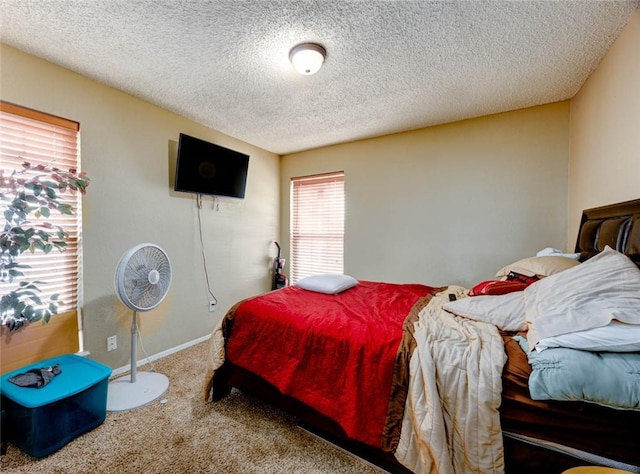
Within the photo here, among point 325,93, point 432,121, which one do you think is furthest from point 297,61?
point 432,121

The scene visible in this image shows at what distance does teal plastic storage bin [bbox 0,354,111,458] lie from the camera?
4.85 ft

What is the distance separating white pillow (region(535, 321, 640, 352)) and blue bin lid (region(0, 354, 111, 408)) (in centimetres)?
246

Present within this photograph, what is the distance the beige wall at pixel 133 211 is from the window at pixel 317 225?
87 centimetres

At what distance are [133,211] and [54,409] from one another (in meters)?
1.59

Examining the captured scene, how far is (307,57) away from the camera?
1.82 meters

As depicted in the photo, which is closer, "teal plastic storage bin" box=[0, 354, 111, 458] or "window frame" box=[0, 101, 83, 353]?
"teal plastic storage bin" box=[0, 354, 111, 458]

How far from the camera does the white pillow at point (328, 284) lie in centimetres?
242

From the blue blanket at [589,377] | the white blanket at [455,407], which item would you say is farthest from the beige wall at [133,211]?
the blue blanket at [589,377]

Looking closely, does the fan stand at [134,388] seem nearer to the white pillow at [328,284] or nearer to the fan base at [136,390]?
the fan base at [136,390]

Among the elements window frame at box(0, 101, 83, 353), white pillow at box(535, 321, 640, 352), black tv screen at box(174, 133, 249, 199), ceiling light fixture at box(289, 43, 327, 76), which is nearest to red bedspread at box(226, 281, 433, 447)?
white pillow at box(535, 321, 640, 352)

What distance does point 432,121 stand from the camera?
3004 mm

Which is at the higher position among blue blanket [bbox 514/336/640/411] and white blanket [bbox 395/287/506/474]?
blue blanket [bbox 514/336/640/411]

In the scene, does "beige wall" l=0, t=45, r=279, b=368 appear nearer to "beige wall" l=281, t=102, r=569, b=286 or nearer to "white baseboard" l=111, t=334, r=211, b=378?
"white baseboard" l=111, t=334, r=211, b=378

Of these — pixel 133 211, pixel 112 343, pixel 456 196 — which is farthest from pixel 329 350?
pixel 456 196
